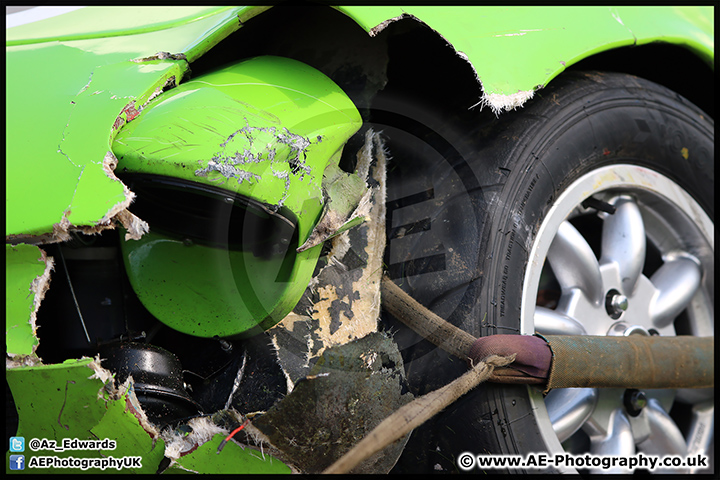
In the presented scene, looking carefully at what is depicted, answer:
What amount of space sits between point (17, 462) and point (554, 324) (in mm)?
1128

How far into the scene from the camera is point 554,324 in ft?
4.48

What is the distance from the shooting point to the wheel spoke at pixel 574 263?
1405 mm

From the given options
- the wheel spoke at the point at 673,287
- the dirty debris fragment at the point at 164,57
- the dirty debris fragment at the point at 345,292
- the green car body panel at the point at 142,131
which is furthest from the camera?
the wheel spoke at the point at 673,287

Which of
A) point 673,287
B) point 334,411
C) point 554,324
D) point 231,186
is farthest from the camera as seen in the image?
point 673,287

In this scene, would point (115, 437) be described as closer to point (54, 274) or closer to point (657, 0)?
point (54, 274)

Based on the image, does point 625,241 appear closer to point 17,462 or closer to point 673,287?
point 673,287

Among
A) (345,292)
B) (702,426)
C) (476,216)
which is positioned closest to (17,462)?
(345,292)

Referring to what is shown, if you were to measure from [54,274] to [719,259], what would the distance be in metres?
1.71

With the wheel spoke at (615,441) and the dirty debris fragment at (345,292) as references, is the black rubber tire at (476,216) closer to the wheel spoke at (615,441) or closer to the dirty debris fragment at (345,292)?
the dirty debris fragment at (345,292)

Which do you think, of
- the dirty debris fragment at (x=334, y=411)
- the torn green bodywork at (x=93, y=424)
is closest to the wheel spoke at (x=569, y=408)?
the dirty debris fragment at (x=334, y=411)

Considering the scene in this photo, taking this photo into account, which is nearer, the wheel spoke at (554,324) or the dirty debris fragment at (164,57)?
the dirty debris fragment at (164,57)

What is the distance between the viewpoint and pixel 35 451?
1.00 meters

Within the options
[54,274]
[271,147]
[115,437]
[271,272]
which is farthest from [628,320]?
[54,274]

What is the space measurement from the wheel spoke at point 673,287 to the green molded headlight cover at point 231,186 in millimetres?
1037
